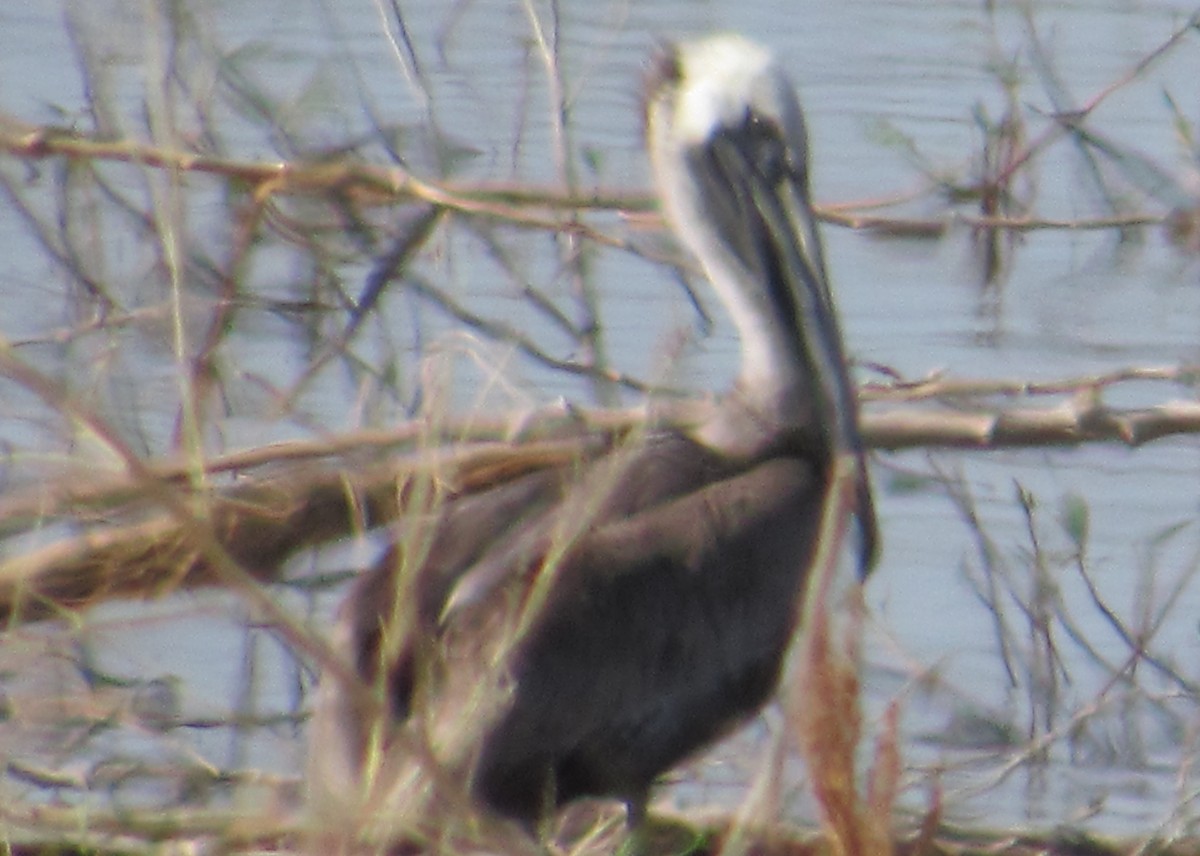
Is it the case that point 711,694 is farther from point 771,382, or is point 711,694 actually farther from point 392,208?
point 392,208

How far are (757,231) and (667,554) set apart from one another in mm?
709

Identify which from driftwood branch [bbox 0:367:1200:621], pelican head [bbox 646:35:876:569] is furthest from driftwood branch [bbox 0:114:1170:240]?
driftwood branch [bbox 0:367:1200:621]

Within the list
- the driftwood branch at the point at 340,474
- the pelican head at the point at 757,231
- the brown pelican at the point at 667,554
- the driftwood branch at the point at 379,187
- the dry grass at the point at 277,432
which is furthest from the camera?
the driftwood branch at the point at 379,187

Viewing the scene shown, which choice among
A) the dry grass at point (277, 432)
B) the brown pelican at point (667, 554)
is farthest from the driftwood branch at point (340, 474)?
the brown pelican at point (667, 554)

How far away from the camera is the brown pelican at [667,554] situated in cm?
361

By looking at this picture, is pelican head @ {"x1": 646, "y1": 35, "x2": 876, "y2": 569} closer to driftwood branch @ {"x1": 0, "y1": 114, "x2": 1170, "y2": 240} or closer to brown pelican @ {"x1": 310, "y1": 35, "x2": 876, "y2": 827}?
brown pelican @ {"x1": 310, "y1": 35, "x2": 876, "y2": 827}

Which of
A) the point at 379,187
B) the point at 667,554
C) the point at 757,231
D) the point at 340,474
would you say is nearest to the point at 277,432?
the point at 379,187

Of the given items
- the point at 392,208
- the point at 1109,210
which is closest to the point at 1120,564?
the point at 1109,210

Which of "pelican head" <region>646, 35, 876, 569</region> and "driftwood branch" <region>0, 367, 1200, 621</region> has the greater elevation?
"pelican head" <region>646, 35, 876, 569</region>

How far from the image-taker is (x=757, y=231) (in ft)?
14.4

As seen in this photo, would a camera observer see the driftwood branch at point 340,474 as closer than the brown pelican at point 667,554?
No

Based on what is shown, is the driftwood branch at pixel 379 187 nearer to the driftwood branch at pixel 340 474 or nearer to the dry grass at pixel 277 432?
the dry grass at pixel 277 432

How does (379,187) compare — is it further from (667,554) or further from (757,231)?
(667,554)

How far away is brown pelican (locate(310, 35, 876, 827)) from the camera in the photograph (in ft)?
11.8
